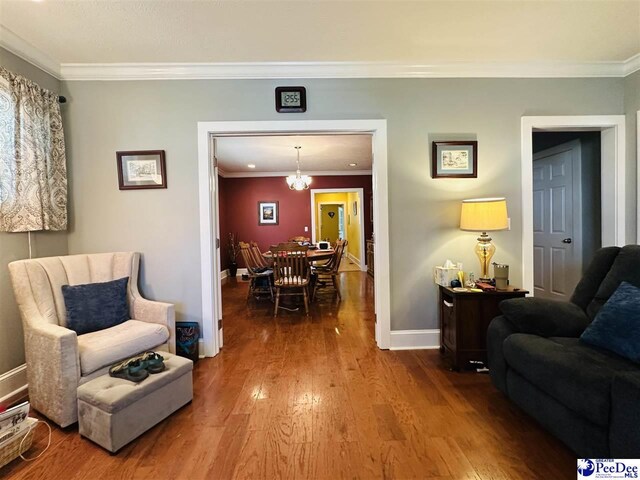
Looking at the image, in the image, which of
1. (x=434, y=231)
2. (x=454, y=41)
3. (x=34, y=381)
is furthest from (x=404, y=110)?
(x=34, y=381)

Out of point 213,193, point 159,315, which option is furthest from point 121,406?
point 213,193

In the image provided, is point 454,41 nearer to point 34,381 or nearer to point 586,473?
point 586,473

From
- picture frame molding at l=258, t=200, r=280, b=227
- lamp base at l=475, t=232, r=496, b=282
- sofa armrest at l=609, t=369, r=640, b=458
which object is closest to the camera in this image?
sofa armrest at l=609, t=369, r=640, b=458

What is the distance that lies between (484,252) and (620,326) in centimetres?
105

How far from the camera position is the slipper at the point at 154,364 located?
1.72 metres

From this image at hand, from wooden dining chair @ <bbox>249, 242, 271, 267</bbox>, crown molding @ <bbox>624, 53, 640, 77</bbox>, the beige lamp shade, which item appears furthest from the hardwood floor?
crown molding @ <bbox>624, 53, 640, 77</bbox>

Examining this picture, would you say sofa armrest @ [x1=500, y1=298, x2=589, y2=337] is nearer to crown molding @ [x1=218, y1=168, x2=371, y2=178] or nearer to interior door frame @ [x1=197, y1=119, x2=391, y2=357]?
interior door frame @ [x1=197, y1=119, x2=391, y2=357]

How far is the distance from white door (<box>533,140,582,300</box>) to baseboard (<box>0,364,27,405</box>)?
17.2ft

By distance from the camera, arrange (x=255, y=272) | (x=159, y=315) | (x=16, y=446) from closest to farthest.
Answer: (x=16, y=446) < (x=159, y=315) < (x=255, y=272)

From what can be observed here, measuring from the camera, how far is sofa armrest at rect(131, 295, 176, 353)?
2.19 meters

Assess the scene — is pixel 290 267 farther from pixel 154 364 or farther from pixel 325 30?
pixel 325 30

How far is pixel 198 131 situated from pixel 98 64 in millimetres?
966

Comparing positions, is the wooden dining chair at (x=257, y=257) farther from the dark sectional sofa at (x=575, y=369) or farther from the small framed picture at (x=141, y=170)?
the dark sectional sofa at (x=575, y=369)

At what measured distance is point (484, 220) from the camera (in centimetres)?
230
